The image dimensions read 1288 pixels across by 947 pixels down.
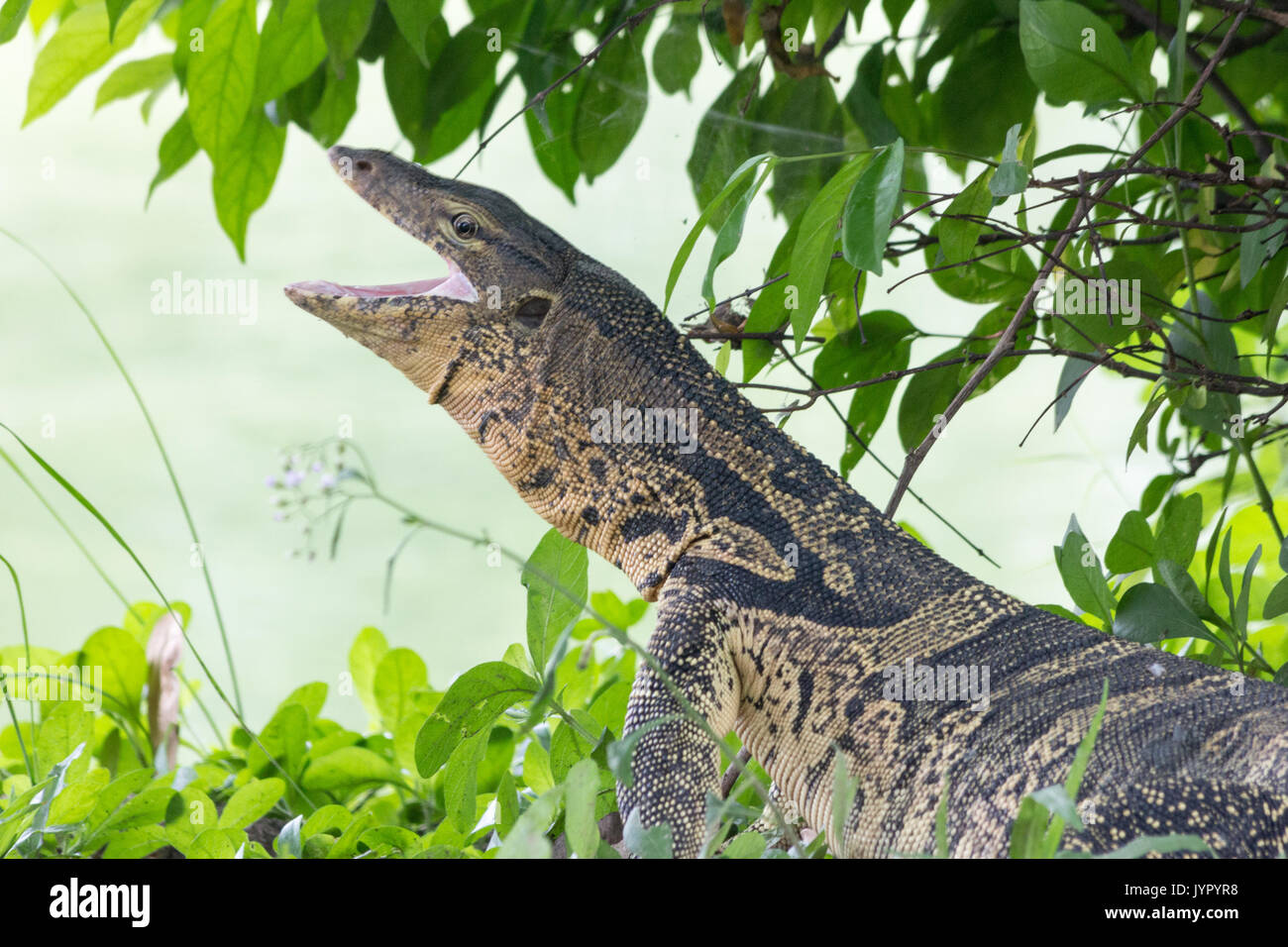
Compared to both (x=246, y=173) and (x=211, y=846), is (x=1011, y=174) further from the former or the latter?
(x=246, y=173)

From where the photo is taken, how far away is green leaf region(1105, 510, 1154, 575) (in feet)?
4.90

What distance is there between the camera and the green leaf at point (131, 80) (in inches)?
79.7

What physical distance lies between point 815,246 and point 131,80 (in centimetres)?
152

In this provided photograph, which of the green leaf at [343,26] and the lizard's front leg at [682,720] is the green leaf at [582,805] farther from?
the green leaf at [343,26]

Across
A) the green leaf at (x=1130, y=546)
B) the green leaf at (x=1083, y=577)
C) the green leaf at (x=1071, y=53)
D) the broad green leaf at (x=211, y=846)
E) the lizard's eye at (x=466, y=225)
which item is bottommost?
the broad green leaf at (x=211, y=846)

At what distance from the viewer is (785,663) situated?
3.91 ft

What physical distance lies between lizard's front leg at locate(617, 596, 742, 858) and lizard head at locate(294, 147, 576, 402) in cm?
43

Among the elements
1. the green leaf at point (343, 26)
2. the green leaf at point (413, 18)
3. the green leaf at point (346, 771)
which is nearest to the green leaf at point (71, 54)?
the green leaf at point (343, 26)

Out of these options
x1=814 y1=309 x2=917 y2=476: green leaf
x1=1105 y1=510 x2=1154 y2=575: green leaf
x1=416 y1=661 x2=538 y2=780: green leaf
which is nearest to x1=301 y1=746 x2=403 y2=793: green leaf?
x1=416 y1=661 x2=538 y2=780: green leaf

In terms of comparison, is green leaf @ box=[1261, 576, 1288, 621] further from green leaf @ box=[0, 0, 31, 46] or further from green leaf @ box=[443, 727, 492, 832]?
green leaf @ box=[0, 0, 31, 46]

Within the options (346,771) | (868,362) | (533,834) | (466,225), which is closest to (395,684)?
(346,771)

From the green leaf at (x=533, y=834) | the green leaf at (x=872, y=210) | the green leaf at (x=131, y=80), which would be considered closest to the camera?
the green leaf at (x=533, y=834)

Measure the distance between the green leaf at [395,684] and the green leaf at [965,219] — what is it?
111 centimetres
